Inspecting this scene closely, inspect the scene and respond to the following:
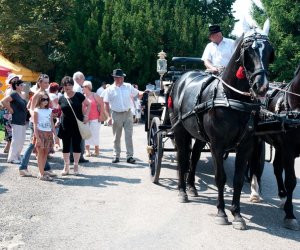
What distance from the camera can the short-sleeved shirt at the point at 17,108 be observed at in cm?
925

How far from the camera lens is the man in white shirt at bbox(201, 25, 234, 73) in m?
6.70

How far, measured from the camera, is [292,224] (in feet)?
17.6

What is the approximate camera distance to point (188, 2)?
105ft

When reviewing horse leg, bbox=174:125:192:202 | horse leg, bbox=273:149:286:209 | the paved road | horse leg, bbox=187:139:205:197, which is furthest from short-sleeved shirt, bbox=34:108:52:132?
horse leg, bbox=273:149:286:209

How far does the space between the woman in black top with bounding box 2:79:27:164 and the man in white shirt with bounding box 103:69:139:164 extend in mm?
1834

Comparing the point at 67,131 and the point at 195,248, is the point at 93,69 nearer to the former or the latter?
the point at 67,131

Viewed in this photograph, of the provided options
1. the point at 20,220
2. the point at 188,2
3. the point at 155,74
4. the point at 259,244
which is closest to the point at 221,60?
the point at 259,244

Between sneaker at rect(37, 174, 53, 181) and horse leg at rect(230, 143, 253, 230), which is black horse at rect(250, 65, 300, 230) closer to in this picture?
horse leg at rect(230, 143, 253, 230)

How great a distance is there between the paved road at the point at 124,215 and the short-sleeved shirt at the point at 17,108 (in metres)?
1.18

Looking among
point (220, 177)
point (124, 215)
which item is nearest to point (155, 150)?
point (124, 215)

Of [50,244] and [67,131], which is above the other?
[67,131]

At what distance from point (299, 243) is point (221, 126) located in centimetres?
156

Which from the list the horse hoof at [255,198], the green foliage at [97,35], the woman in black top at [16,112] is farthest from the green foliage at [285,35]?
the horse hoof at [255,198]

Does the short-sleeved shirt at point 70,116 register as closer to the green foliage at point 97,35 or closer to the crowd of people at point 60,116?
the crowd of people at point 60,116
